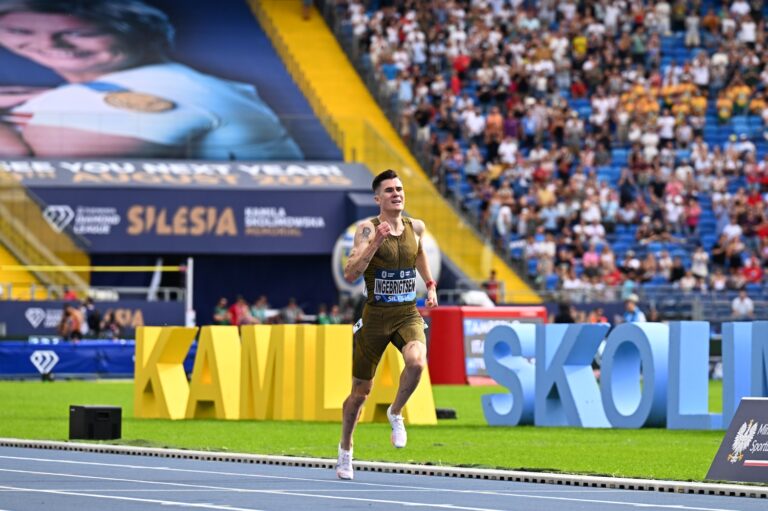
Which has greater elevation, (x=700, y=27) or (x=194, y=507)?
(x=700, y=27)

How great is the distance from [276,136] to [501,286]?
837cm

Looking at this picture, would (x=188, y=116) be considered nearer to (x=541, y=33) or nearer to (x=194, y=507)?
(x=541, y=33)

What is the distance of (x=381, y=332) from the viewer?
13930 millimetres

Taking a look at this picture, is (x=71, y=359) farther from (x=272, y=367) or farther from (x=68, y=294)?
(x=272, y=367)

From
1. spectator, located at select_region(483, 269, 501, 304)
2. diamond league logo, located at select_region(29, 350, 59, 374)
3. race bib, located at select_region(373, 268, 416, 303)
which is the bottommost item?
diamond league logo, located at select_region(29, 350, 59, 374)

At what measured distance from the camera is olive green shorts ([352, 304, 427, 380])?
1391 cm

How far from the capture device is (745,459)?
13.3m

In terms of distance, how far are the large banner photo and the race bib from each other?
3346cm

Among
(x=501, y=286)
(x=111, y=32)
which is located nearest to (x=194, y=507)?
(x=501, y=286)

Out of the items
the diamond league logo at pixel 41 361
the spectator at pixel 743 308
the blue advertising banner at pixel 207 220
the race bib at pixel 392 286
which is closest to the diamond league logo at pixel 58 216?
the blue advertising banner at pixel 207 220

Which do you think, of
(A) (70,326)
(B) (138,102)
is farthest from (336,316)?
(B) (138,102)

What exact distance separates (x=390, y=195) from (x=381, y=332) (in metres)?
1.08

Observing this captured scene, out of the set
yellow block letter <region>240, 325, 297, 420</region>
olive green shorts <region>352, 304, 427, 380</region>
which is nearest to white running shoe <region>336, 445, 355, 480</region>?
olive green shorts <region>352, 304, 427, 380</region>

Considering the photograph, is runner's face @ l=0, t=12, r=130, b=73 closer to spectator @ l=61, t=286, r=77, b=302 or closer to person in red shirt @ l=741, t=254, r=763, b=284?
spectator @ l=61, t=286, r=77, b=302
